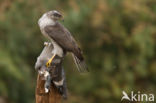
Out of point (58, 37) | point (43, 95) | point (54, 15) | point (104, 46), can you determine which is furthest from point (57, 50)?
point (104, 46)

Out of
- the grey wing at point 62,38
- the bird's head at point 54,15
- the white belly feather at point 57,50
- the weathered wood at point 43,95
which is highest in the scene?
the bird's head at point 54,15

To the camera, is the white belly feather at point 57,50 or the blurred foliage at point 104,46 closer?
the white belly feather at point 57,50

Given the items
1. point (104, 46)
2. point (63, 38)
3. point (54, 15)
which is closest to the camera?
point (63, 38)

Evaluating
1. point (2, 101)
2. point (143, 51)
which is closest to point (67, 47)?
point (2, 101)

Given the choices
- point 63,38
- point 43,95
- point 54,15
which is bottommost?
point 43,95

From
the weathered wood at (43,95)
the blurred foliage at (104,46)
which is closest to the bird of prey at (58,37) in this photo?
the weathered wood at (43,95)

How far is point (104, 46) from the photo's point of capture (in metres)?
10.8

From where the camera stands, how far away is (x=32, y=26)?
9555mm

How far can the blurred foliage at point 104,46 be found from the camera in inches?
374

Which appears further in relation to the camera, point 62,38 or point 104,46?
point 104,46

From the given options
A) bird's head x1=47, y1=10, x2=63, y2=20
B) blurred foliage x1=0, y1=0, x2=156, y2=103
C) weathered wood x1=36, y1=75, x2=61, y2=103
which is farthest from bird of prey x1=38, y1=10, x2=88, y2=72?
blurred foliage x1=0, y1=0, x2=156, y2=103

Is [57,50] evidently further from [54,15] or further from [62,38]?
[54,15]

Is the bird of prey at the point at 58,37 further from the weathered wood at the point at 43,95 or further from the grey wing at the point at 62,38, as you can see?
the weathered wood at the point at 43,95

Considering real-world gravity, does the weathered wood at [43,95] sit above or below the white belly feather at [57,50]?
below
